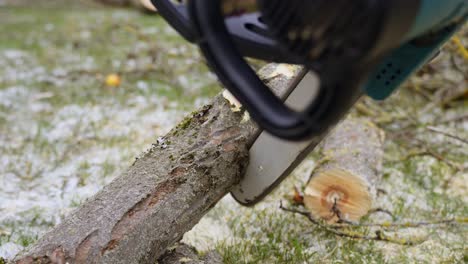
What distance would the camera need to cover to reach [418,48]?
1.03m

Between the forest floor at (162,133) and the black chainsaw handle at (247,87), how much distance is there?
3.02 feet

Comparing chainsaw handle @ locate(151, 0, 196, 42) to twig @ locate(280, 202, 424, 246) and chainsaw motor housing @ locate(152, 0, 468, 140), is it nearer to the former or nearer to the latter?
chainsaw motor housing @ locate(152, 0, 468, 140)

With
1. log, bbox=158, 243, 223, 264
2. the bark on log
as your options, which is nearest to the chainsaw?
the bark on log

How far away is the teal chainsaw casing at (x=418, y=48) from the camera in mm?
896

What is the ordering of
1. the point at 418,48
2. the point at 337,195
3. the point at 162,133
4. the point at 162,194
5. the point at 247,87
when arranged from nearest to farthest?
1. the point at 247,87
2. the point at 418,48
3. the point at 162,194
4. the point at 337,195
5. the point at 162,133

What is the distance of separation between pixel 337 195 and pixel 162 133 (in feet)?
3.72

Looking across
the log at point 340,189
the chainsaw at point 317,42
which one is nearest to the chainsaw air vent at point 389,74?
the chainsaw at point 317,42

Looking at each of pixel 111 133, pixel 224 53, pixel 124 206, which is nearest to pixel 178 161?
pixel 124 206

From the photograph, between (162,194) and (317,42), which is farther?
(162,194)

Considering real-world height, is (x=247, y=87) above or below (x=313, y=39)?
below

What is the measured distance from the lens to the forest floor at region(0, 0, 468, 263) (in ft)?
6.27

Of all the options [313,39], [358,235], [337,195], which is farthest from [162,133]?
[313,39]

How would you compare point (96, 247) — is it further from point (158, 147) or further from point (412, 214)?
point (412, 214)

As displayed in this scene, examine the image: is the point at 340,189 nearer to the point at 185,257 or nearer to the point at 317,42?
the point at 185,257
